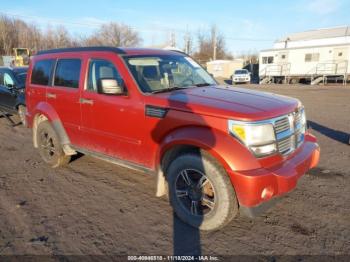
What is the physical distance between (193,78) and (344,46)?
28355mm

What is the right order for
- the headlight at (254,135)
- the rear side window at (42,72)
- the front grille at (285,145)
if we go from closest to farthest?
the headlight at (254,135)
the front grille at (285,145)
the rear side window at (42,72)

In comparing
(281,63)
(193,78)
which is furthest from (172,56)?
(281,63)

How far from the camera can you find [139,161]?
418cm

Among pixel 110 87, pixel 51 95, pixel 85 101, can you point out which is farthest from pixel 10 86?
pixel 110 87

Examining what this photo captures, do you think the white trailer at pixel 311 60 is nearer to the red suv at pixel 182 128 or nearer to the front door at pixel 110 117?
the red suv at pixel 182 128

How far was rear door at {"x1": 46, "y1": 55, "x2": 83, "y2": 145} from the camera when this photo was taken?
488 cm

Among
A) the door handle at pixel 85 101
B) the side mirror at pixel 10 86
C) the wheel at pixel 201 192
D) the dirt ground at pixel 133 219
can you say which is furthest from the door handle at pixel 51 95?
the side mirror at pixel 10 86

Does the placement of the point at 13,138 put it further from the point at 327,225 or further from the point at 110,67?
the point at 327,225

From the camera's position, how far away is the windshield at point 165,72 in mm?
4168

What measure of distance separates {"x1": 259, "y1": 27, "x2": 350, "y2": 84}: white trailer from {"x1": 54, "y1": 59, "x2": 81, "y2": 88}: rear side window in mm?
28881

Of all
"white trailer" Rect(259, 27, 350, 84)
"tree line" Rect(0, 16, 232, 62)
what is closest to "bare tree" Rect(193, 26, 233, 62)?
"tree line" Rect(0, 16, 232, 62)

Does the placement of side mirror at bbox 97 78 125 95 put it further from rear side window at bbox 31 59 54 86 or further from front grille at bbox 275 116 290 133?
front grille at bbox 275 116 290 133

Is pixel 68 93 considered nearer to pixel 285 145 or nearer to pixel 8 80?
pixel 285 145

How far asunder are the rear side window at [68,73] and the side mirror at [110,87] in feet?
2.93
